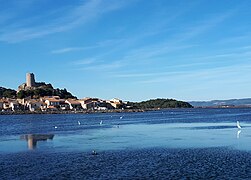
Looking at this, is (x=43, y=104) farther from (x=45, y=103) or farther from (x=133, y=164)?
(x=133, y=164)

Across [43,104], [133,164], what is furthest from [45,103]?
[133,164]

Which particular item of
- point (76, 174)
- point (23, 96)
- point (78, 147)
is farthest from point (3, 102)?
point (76, 174)

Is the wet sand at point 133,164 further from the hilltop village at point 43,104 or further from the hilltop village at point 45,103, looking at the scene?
the hilltop village at point 43,104

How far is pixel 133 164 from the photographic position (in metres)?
20.7

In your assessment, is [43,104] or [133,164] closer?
[133,164]

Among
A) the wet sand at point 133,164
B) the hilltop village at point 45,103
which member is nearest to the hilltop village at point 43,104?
the hilltop village at point 45,103

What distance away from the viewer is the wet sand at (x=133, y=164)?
17.8 m

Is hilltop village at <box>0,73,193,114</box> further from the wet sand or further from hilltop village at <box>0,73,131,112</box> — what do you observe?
the wet sand

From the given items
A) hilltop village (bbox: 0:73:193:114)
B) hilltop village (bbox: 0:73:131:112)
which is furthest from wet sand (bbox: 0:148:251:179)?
hilltop village (bbox: 0:73:131:112)

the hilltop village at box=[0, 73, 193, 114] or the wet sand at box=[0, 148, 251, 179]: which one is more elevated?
the hilltop village at box=[0, 73, 193, 114]

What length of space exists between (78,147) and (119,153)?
549cm

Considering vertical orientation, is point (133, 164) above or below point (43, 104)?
below

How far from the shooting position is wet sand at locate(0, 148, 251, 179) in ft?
58.3

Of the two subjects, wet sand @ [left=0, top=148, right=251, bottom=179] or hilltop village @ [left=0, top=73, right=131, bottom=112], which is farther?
hilltop village @ [left=0, top=73, right=131, bottom=112]
